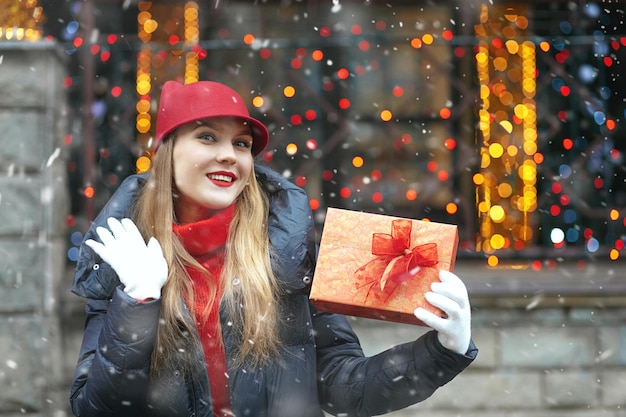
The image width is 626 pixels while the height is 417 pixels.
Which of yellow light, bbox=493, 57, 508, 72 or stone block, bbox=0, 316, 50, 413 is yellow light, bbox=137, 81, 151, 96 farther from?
yellow light, bbox=493, 57, 508, 72

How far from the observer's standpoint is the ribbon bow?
233cm

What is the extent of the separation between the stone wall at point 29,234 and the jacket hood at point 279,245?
2.02 metres

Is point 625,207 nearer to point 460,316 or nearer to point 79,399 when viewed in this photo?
point 460,316

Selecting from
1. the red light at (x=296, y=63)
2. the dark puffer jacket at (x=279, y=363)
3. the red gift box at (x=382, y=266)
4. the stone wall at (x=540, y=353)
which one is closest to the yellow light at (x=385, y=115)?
the red light at (x=296, y=63)

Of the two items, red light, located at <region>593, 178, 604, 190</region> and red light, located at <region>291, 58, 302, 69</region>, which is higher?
red light, located at <region>291, 58, 302, 69</region>

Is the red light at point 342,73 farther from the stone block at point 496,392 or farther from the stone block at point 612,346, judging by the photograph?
the stone block at point 612,346

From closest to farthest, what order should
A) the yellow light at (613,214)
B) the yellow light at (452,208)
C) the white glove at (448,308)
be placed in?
the white glove at (448,308) → the yellow light at (613,214) → the yellow light at (452,208)

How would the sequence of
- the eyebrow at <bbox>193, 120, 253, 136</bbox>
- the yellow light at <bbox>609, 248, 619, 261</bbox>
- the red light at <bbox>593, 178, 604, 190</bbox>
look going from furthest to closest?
the red light at <bbox>593, 178, 604, 190</bbox>
the yellow light at <bbox>609, 248, 619, 261</bbox>
the eyebrow at <bbox>193, 120, 253, 136</bbox>

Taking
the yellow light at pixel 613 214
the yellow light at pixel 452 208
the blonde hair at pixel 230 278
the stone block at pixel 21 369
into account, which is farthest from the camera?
the yellow light at pixel 452 208

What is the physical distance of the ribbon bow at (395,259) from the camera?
7.65ft

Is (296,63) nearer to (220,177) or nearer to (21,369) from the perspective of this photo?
(21,369)

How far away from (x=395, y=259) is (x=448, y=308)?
0.68 ft

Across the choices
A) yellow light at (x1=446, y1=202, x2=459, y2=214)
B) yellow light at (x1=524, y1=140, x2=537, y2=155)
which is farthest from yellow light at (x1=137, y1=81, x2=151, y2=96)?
yellow light at (x1=524, y1=140, x2=537, y2=155)

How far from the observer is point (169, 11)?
17.8 ft
